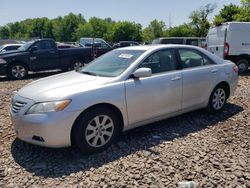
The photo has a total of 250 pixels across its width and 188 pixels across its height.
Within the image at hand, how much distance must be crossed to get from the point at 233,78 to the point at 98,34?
92764 mm

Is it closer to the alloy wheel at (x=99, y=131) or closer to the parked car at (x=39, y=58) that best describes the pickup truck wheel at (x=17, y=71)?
the parked car at (x=39, y=58)

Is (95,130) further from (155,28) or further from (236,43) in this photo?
(155,28)

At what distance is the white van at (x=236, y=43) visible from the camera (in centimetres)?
1212

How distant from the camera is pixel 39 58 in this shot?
1222 cm

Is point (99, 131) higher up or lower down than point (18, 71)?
higher up

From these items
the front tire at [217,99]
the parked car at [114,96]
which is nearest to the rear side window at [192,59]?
the parked car at [114,96]

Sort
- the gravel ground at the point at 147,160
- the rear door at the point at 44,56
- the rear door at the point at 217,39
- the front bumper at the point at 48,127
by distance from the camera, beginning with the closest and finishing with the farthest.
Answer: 1. the gravel ground at the point at 147,160
2. the front bumper at the point at 48,127
3. the rear door at the point at 44,56
4. the rear door at the point at 217,39

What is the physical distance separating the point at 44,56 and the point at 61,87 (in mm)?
8672

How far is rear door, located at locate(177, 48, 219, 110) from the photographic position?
527cm

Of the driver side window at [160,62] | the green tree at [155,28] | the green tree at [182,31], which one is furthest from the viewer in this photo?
the green tree at [155,28]

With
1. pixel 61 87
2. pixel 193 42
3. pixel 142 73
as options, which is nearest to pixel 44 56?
pixel 61 87

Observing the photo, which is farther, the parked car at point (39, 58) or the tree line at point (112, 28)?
the tree line at point (112, 28)

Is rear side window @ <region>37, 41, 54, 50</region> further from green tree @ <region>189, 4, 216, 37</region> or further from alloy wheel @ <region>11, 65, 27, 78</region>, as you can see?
green tree @ <region>189, 4, 216, 37</region>

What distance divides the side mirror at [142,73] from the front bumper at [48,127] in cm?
112
